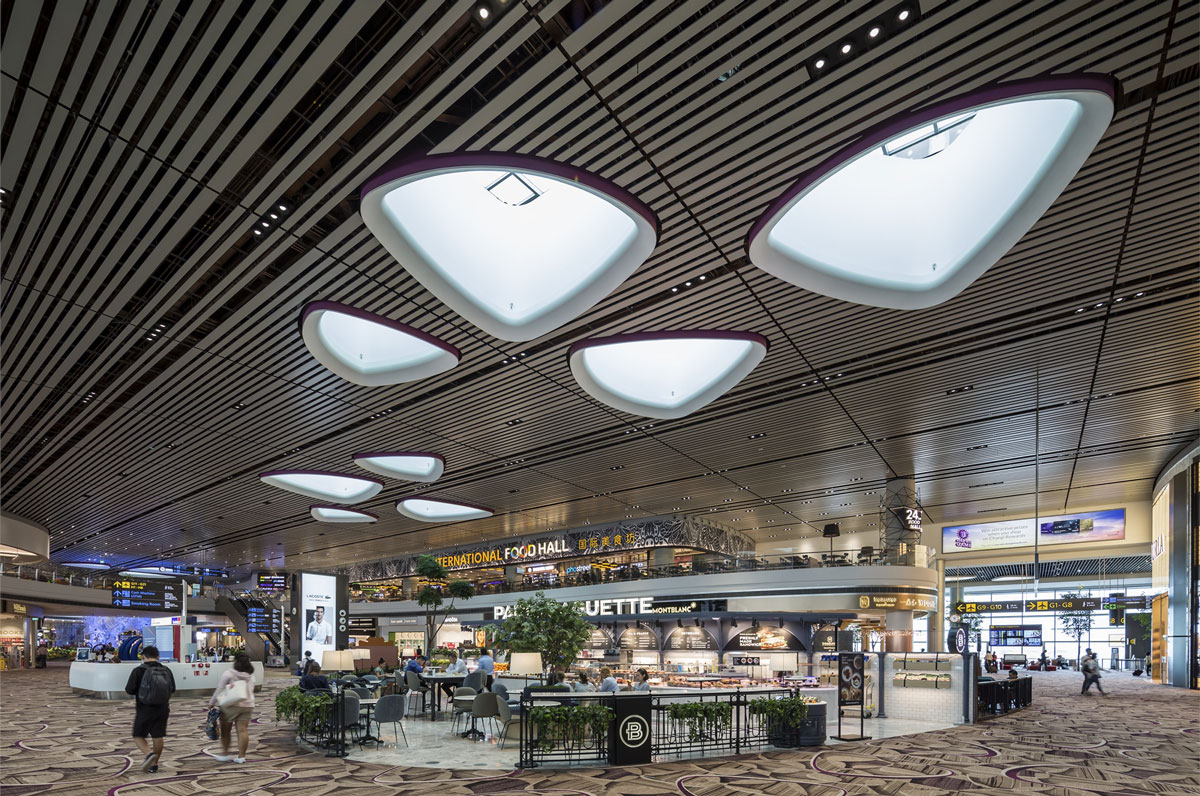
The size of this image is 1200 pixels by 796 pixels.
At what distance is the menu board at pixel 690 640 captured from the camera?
2469cm

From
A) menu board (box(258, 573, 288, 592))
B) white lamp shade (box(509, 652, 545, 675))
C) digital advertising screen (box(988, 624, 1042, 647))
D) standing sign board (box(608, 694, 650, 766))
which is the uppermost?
standing sign board (box(608, 694, 650, 766))

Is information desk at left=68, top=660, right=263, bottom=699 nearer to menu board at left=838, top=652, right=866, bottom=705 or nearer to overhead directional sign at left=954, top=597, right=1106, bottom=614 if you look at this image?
menu board at left=838, top=652, right=866, bottom=705

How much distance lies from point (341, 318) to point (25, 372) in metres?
5.04

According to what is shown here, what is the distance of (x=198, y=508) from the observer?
2427cm

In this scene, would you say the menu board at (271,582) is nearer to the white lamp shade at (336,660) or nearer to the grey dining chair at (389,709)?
the white lamp shade at (336,660)

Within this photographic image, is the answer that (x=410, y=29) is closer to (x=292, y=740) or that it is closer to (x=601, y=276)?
(x=601, y=276)

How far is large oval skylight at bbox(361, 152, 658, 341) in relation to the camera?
8227 millimetres

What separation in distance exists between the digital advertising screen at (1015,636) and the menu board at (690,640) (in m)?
23.0

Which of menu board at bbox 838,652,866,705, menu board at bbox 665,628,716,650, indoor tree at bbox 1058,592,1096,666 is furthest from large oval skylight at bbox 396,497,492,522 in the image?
indoor tree at bbox 1058,592,1096,666

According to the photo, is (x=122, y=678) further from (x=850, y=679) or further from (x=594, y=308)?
(x=850, y=679)

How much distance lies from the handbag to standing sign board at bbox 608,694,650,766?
3985 millimetres

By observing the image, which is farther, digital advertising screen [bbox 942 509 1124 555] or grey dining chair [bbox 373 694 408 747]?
digital advertising screen [bbox 942 509 1124 555]

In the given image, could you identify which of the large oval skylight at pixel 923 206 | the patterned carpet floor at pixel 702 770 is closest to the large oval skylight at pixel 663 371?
the large oval skylight at pixel 923 206

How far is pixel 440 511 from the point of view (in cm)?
2686
